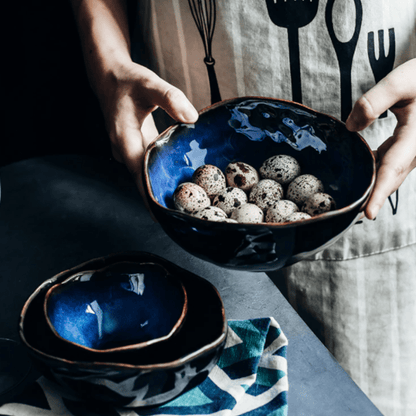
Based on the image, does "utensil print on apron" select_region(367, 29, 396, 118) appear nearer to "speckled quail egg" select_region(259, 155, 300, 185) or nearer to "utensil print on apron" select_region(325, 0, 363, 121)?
"utensil print on apron" select_region(325, 0, 363, 121)

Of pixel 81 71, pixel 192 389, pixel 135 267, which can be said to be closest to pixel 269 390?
pixel 192 389

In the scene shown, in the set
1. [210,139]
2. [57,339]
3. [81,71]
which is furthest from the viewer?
[81,71]

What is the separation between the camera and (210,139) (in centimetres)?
71

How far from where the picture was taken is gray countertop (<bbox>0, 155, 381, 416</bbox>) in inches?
20.5

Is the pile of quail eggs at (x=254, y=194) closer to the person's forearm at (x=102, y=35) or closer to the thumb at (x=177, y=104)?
the thumb at (x=177, y=104)

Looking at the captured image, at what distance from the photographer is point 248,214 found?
60 centimetres

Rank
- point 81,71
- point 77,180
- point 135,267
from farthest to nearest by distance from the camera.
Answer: point 81,71, point 77,180, point 135,267

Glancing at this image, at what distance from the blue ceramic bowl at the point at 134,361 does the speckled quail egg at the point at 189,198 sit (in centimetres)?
14

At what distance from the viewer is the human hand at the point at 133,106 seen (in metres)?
0.68

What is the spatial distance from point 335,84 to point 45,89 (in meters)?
1.28

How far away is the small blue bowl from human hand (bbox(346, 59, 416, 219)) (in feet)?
0.89

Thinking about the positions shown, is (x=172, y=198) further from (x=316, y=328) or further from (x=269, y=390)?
(x=316, y=328)

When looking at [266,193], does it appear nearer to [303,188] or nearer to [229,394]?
[303,188]

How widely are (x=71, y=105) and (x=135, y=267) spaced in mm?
1363
